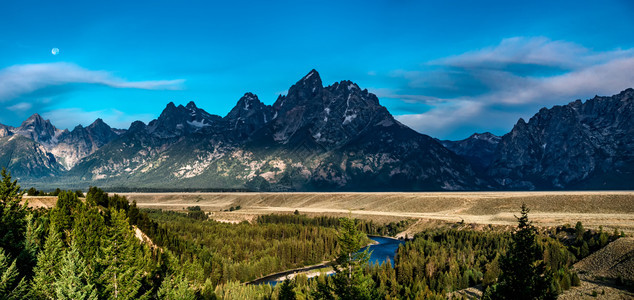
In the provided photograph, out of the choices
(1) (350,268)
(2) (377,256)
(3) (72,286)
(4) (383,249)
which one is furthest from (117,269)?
(4) (383,249)

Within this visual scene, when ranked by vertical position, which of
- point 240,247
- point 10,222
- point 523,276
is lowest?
point 240,247

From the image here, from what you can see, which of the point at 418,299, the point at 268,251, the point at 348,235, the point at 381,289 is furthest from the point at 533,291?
the point at 268,251

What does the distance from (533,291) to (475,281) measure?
38622 millimetres

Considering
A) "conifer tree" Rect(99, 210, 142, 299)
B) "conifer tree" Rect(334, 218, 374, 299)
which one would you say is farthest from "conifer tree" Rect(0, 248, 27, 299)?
"conifer tree" Rect(334, 218, 374, 299)

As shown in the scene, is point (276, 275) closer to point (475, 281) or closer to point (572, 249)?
point (475, 281)

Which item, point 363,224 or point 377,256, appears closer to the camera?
point 377,256

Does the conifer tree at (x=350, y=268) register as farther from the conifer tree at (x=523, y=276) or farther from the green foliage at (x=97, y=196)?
the green foliage at (x=97, y=196)

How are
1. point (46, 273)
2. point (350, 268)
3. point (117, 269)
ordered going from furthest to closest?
point (46, 273)
point (117, 269)
point (350, 268)

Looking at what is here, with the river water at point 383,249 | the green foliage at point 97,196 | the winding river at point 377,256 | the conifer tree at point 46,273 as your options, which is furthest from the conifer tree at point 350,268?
the green foliage at point 97,196

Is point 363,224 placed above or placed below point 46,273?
below

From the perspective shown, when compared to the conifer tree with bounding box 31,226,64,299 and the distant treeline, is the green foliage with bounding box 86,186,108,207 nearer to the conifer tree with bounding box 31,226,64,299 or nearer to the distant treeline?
the conifer tree with bounding box 31,226,64,299

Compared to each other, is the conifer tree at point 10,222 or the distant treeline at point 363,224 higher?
the conifer tree at point 10,222

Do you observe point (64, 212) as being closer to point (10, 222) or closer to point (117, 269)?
point (10, 222)

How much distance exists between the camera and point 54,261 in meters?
46.8
